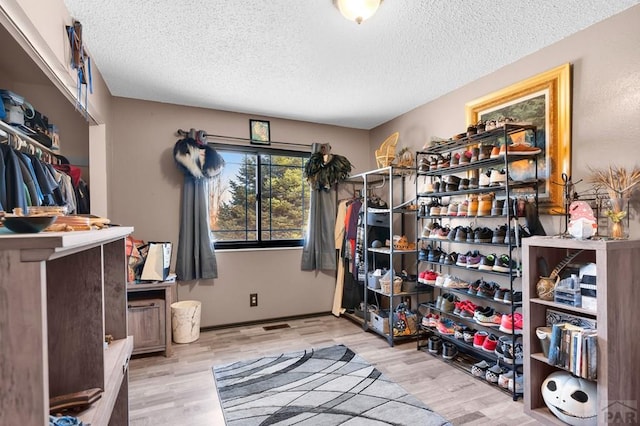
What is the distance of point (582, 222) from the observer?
6.03 ft

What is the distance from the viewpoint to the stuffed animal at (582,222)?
5.98ft

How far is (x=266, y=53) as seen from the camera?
238cm

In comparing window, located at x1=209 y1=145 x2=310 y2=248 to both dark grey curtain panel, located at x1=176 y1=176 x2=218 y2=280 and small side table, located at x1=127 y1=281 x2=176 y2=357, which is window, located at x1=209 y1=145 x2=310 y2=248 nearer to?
dark grey curtain panel, located at x1=176 y1=176 x2=218 y2=280

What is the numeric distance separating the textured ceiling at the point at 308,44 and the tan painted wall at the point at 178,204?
0.29m

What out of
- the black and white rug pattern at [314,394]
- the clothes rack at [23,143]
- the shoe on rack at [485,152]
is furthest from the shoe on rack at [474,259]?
the clothes rack at [23,143]

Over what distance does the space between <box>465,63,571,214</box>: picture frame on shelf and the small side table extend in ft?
10.3

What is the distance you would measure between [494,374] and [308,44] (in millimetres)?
2706

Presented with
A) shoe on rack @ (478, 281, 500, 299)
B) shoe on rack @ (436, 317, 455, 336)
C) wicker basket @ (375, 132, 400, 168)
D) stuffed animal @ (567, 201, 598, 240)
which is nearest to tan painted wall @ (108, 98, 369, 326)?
wicker basket @ (375, 132, 400, 168)

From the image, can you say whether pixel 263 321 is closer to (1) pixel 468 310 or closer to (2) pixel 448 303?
(2) pixel 448 303

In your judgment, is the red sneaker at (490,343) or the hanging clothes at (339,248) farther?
the hanging clothes at (339,248)

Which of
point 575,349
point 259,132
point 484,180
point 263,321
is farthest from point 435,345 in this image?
point 259,132

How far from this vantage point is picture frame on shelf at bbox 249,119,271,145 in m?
3.79

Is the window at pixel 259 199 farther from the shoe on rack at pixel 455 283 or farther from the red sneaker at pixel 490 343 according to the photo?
the red sneaker at pixel 490 343

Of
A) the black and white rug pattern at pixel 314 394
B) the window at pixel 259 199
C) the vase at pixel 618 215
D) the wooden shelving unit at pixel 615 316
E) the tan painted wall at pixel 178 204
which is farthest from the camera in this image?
the window at pixel 259 199
